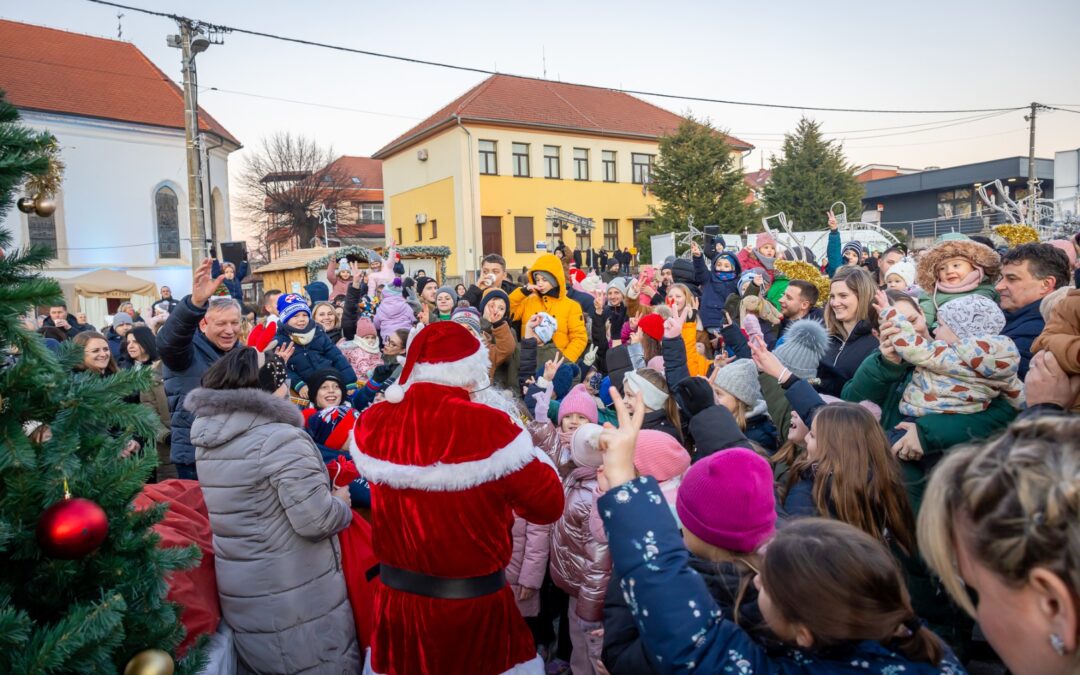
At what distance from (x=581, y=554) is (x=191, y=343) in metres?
2.91

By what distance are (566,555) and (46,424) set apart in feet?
7.63

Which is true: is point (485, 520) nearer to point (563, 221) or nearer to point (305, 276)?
point (305, 276)

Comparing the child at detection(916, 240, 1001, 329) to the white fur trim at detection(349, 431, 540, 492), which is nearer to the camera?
the white fur trim at detection(349, 431, 540, 492)

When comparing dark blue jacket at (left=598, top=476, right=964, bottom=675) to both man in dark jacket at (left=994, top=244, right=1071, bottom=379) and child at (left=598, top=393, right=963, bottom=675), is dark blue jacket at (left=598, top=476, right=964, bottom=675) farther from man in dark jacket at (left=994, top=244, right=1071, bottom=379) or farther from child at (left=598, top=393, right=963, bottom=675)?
man in dark jacket at (left=994, top=244, right=1071, bottom=379)

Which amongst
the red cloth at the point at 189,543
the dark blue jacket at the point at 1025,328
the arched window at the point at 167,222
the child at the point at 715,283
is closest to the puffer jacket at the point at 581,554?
the red cloth at the point at 189,543

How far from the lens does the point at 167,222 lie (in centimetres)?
3403

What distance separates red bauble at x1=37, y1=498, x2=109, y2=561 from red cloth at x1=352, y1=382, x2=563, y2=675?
1.08 m

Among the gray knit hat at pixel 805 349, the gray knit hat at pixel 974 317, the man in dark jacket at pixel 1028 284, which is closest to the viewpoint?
the man in dark jacket at pixel 1028 284

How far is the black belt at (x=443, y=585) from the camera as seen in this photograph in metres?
2.56

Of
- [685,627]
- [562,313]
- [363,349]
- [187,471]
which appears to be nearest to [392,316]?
[363,349]

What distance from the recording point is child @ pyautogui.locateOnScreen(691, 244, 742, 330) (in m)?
7.57

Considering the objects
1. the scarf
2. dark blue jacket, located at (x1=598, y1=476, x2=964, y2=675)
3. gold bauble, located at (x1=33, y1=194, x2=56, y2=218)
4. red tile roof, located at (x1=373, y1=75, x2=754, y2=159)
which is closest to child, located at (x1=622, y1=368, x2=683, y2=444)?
the scarf

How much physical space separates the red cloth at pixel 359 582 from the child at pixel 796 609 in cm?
227

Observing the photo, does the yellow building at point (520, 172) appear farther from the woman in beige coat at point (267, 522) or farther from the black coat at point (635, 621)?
the black coat at point (635, 621)
